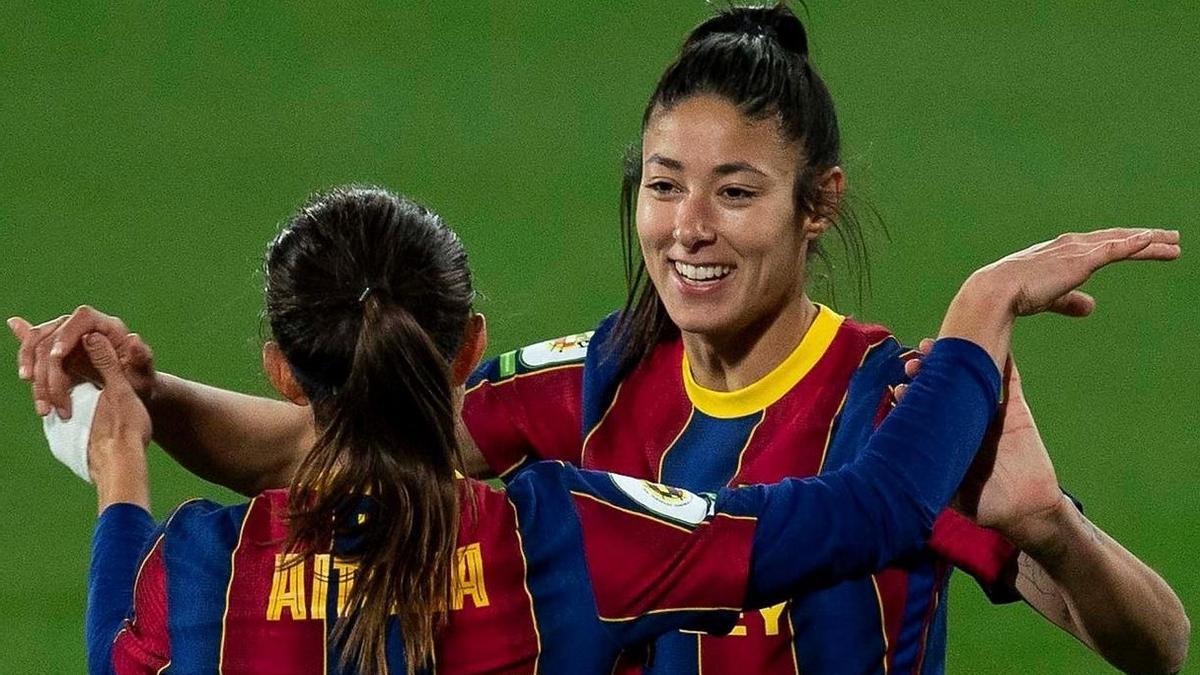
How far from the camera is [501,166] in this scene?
6.09 m

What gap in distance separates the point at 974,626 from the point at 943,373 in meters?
2.28

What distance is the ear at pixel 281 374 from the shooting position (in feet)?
7.80

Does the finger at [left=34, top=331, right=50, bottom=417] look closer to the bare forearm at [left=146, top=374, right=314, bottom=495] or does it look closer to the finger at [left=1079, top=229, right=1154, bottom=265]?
the bare forearm at [left=146, top=374, right=314, bottom=495]

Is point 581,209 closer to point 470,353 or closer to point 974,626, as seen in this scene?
point 974,626

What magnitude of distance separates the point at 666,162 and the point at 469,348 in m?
0.61

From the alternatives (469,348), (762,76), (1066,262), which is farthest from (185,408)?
(1066,262)

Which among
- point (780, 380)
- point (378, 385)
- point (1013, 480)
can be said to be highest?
point (780, 380)

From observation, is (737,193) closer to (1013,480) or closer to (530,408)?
(530,408)

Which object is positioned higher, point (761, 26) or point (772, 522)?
point (761, 26)

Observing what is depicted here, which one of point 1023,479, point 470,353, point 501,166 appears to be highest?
point 501,166

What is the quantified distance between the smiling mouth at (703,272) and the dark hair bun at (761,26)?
1.24 ft

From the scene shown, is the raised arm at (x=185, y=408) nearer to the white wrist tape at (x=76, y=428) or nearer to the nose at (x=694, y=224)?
the white wrist tape at (x=76, y=428)

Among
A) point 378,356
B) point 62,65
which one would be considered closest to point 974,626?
point 378,356

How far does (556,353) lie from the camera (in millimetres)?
3086
